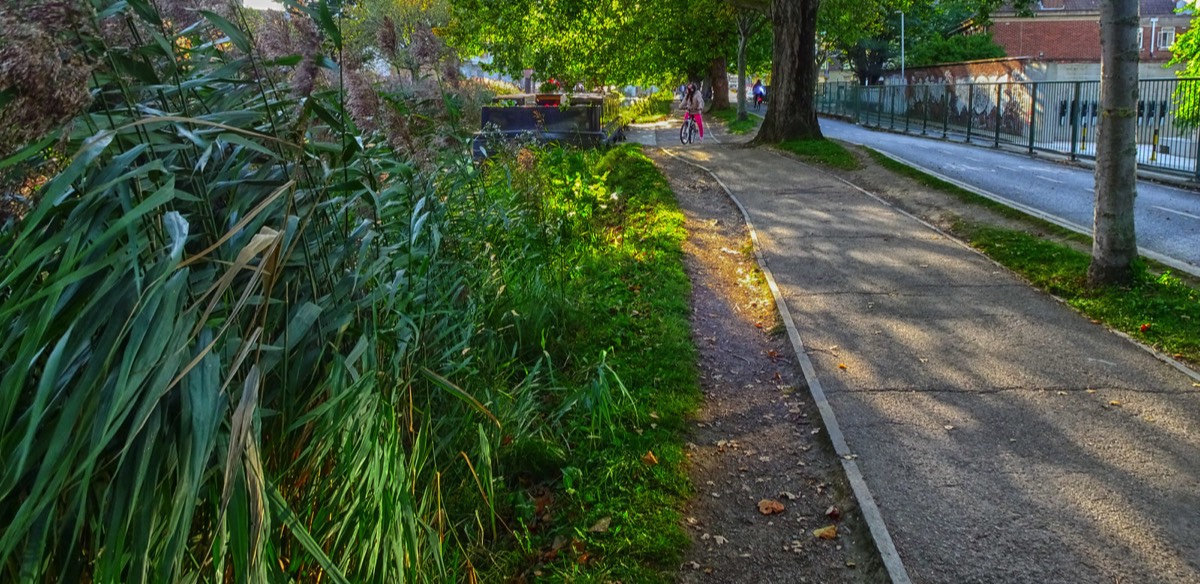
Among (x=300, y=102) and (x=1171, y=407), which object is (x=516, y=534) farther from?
(x=1171, y=407)

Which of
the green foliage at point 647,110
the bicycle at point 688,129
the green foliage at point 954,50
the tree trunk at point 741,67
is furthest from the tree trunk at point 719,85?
the bicycle at point 688,129

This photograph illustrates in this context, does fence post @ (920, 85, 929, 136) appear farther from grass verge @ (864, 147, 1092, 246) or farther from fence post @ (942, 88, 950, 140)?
grass verge @ (864, 147, 1092, 246)

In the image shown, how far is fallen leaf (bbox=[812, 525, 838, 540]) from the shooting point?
192 inches

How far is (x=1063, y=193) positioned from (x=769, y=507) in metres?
12.9

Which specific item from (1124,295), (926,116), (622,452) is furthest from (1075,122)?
(622,452)

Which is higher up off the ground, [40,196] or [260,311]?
[40,196]

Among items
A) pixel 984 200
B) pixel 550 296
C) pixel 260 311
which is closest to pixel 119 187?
pixel 260 311

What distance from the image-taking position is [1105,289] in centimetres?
880

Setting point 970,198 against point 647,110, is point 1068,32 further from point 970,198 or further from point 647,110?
point 970,198

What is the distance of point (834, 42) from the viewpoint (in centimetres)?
5600

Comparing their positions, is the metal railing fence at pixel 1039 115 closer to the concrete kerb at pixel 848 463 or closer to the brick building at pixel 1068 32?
the concrete kerb at pixel 848 463

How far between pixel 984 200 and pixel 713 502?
9.81 m

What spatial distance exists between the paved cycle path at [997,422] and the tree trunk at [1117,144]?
2.08 feet

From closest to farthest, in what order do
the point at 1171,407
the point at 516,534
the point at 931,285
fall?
the point at 516,534 < the point at 1171,407 < the point at 931,285
